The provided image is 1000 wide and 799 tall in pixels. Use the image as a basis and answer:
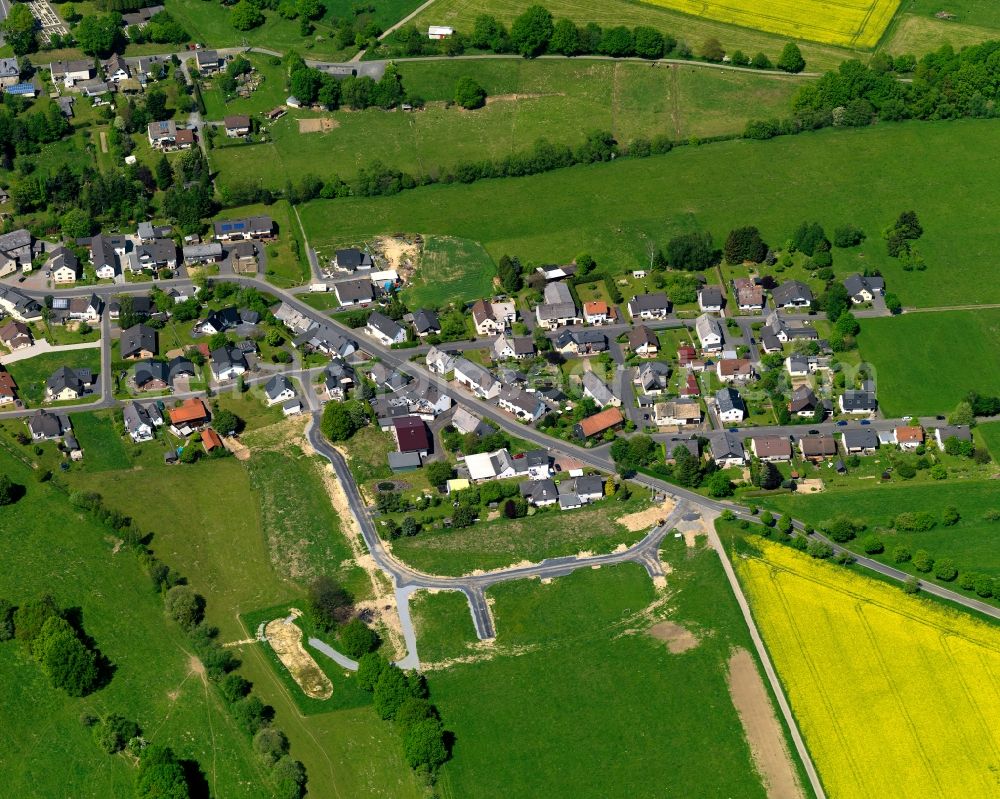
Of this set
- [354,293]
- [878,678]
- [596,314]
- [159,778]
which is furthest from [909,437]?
[159,778]

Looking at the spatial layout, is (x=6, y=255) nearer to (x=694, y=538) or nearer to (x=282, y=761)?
(x=282, y=761)

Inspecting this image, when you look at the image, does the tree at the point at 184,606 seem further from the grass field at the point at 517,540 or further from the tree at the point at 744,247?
the tree at the point at 744,247

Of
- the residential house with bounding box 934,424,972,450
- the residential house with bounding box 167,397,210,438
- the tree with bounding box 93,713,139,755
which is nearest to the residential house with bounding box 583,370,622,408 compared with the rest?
the residential house with bounding box 934,424,972,450

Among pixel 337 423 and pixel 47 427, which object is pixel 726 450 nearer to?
pixel 337 423

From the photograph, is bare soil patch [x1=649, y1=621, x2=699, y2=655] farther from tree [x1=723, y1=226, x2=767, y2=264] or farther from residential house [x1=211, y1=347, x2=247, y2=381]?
tree [x1=723, y1=226, x2=767, y2=264]

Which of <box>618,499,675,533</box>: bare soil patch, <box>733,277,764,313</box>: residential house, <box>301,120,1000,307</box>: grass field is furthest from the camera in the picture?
<box>301,120,1000,307</box>: grass field

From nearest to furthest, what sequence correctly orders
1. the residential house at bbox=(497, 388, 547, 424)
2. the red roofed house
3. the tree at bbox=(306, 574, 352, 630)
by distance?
the tree at bbox=(306, 574, 352, 630) < the red roofed house < the residential house at bbox=(497, 388, 547, 424)

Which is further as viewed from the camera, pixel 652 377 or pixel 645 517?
pixel 652 377
